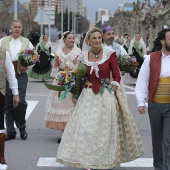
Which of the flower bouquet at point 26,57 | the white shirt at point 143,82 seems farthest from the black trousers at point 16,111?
Answer: the white shirt at point 143,82

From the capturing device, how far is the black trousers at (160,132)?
5910mm

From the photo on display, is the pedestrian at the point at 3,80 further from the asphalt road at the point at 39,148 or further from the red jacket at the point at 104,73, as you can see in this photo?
the red jacket at the point at 104,73

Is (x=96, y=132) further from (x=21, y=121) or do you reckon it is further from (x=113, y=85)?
(x=21, y=121)

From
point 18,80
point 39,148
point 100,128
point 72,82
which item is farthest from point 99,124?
point 18,80

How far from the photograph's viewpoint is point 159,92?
590cm

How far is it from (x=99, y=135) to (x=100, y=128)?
0.09 meters

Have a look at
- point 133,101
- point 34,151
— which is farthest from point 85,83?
point 133,101

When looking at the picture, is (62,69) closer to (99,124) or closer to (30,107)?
(99,124)

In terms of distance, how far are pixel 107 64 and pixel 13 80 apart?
3.88 ft

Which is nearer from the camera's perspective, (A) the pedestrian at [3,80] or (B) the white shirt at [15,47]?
(A) the pedestrian at [3,80]

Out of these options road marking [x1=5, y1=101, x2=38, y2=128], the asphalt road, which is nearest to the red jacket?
the asphalt road

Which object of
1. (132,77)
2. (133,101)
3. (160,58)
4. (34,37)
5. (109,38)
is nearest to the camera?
(160,58)

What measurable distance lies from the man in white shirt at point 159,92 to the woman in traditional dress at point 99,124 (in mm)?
561

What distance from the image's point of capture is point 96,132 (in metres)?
6.42
